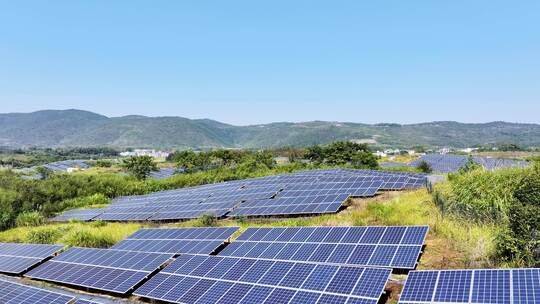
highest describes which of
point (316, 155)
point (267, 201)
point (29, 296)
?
point (29, 296)

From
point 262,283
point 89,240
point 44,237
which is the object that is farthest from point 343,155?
point 262,283

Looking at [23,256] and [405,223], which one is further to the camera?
[23,256]

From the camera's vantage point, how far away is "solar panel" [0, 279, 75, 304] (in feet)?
38.7

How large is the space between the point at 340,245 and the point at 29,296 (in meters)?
11.1

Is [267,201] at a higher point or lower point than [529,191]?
lower

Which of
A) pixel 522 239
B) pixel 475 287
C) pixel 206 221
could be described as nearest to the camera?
pixel 475 287

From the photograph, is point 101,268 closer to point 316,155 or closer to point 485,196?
point 485,196

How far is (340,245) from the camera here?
13352 mm

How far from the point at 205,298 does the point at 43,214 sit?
1525 inches

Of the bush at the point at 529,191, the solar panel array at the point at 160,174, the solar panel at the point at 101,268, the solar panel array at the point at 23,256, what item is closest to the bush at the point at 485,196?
the bush at the point at 529,191

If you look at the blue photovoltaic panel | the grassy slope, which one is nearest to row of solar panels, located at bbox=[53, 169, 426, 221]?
the blue photovoltaic panel

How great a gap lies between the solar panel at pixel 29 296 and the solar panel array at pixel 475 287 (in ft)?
34.6

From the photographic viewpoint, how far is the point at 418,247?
464 inches

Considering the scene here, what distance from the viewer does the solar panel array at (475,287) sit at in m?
7.73
